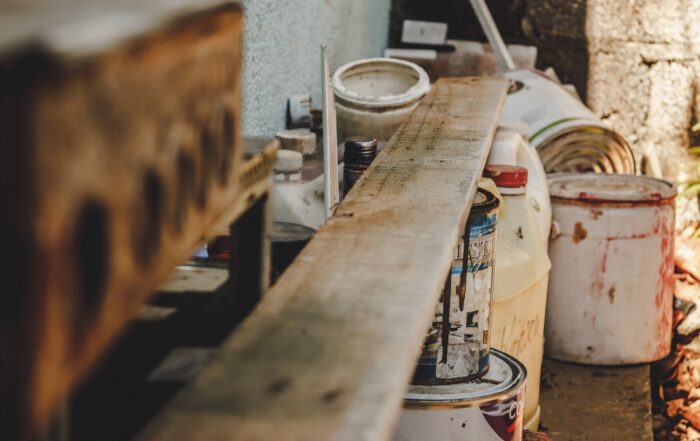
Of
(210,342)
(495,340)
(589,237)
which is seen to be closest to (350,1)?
(589,237)

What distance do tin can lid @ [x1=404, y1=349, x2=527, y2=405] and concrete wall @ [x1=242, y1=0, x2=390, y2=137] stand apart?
1.16 m

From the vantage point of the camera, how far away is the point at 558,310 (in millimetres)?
4074

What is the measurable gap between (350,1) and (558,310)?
7.25ft

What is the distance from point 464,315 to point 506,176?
31.8 inches

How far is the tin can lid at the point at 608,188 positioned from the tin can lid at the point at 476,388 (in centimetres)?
165

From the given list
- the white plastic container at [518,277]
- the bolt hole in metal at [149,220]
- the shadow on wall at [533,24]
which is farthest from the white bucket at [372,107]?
the bolt hole in metal at [149,220]

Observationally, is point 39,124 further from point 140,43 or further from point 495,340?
point 495,340

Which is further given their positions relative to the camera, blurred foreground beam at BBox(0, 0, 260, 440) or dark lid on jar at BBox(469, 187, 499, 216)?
dark lid on jar at BBox(469, 187, 499, 216)

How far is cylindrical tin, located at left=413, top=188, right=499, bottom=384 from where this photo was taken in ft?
7.60

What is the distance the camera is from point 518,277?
297 centimetres

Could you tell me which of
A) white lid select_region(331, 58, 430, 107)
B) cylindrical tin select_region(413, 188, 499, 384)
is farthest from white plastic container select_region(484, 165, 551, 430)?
white lid select_region(331, 58, 430, 107)

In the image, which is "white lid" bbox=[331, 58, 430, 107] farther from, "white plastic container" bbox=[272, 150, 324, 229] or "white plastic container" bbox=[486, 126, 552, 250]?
"white plastic container" bbox=[272, 150, 324, 229]

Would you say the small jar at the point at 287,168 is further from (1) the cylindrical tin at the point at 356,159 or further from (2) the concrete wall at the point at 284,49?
(2) the concrete wall at the point at 284,49

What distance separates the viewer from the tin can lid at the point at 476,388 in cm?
223
